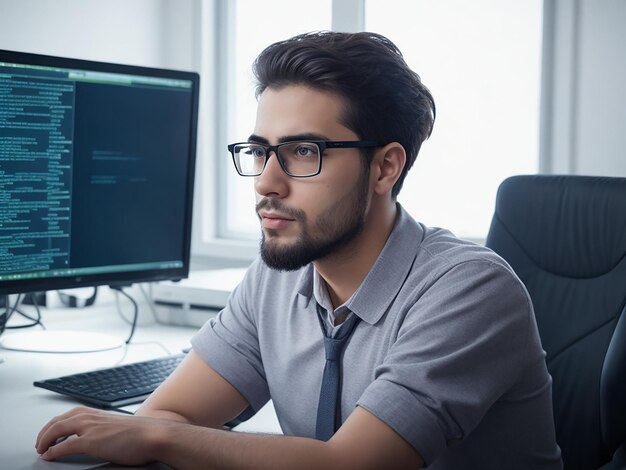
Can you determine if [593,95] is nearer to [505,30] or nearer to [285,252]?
[505,30]

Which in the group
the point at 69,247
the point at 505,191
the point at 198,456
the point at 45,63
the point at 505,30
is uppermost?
the point at 505,30

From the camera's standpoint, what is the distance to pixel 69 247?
1800mm

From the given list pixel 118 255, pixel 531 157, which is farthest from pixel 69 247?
pixel 531 157

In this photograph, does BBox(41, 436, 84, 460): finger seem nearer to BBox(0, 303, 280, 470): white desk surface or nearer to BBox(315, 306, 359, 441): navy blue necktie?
BBox(0, 303, 280, 470): white desk surface

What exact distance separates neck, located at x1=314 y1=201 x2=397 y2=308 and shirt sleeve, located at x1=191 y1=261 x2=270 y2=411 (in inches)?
7.1

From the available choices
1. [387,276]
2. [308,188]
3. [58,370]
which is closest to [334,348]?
[387,276]

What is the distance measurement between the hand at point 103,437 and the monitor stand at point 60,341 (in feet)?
2.22

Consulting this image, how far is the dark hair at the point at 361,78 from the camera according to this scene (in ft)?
4.47

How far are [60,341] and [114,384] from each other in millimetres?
433

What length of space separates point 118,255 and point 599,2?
1215mm

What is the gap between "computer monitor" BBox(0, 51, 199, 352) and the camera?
1694 millimetres

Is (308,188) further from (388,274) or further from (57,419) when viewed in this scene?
(57,419)

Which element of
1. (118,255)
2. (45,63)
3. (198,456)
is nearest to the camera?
(198,456)

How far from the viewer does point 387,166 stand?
4.67 feet
